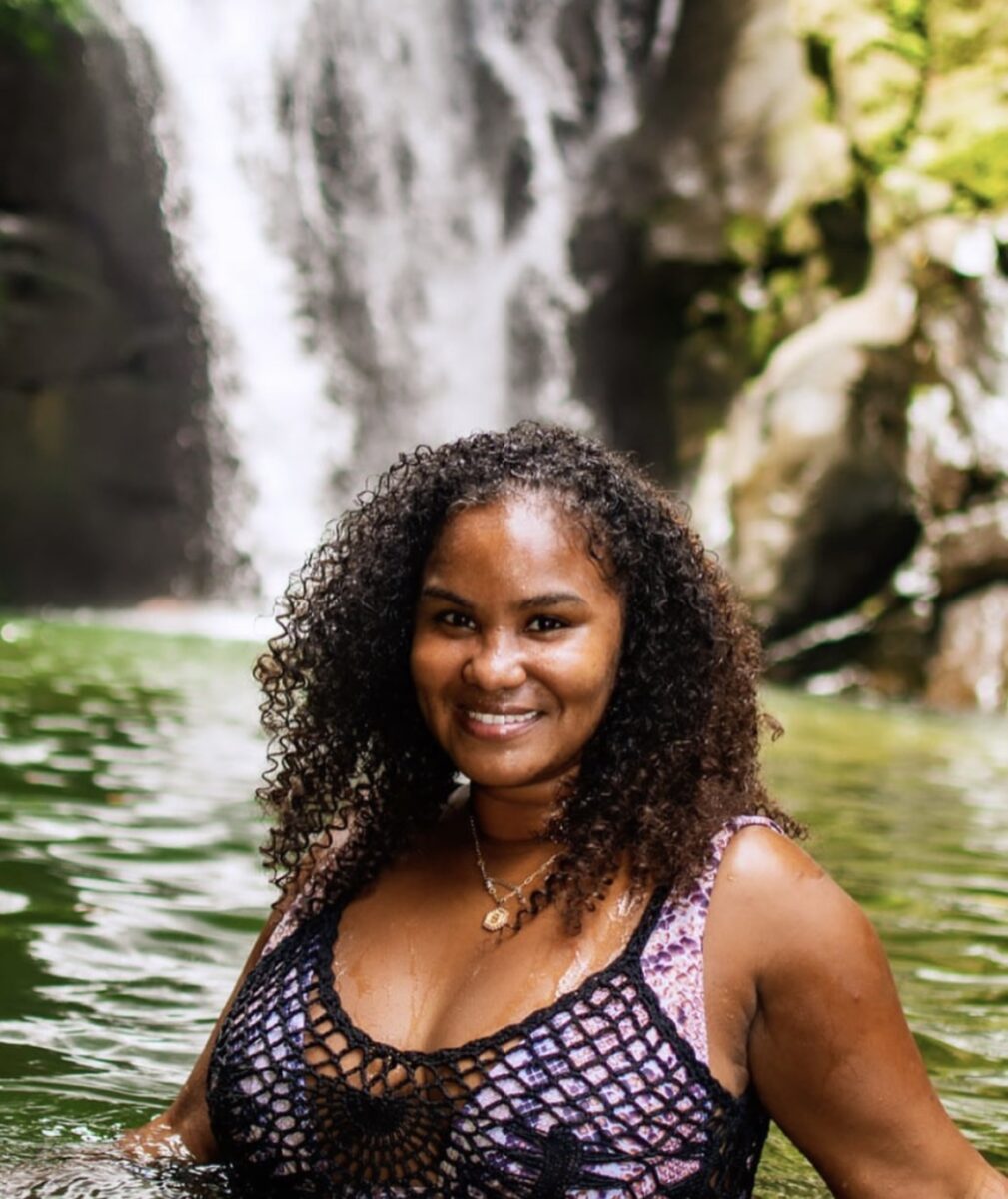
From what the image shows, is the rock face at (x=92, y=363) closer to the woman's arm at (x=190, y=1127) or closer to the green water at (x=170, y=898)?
the green water at (x=170, y=898)

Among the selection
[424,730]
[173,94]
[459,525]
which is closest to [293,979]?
[424,730]

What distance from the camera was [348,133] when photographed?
21625 millimetres

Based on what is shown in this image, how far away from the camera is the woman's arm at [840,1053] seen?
2.08 metres

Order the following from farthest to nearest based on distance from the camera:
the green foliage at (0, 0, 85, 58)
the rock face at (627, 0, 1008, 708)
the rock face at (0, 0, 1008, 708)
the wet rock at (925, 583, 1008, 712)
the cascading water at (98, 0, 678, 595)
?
the cascading water at (98, 0, 678, 595)
the green foliage at (0, 0, 85, 58)
the rock face at (0, 0, 1008, 708)
the rock face at (627, 0, 1008, 708)
the wet rock at (925, 583, 1008, 712)

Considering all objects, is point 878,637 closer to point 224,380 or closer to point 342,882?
point 224,380

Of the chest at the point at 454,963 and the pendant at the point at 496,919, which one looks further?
the pendant at the point at 496,919

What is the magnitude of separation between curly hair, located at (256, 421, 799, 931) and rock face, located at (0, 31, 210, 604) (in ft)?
60.0

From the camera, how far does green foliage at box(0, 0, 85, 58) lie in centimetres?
1741

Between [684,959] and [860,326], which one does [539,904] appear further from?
[860,326]

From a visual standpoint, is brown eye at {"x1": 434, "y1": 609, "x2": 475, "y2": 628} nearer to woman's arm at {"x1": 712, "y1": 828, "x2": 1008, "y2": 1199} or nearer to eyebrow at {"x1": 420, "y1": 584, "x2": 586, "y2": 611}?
eyebrow at {"x1": 420, "y1": 584, "x2": 586, "y2": 611}

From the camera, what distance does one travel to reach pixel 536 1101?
6.77 feet

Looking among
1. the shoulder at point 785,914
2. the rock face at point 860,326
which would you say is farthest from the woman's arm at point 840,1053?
the rock face at point 860,326

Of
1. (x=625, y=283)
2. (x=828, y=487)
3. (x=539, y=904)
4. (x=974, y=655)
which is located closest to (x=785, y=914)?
(x=539, y=904)

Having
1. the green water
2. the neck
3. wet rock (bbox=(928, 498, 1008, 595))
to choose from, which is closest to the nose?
the neck
